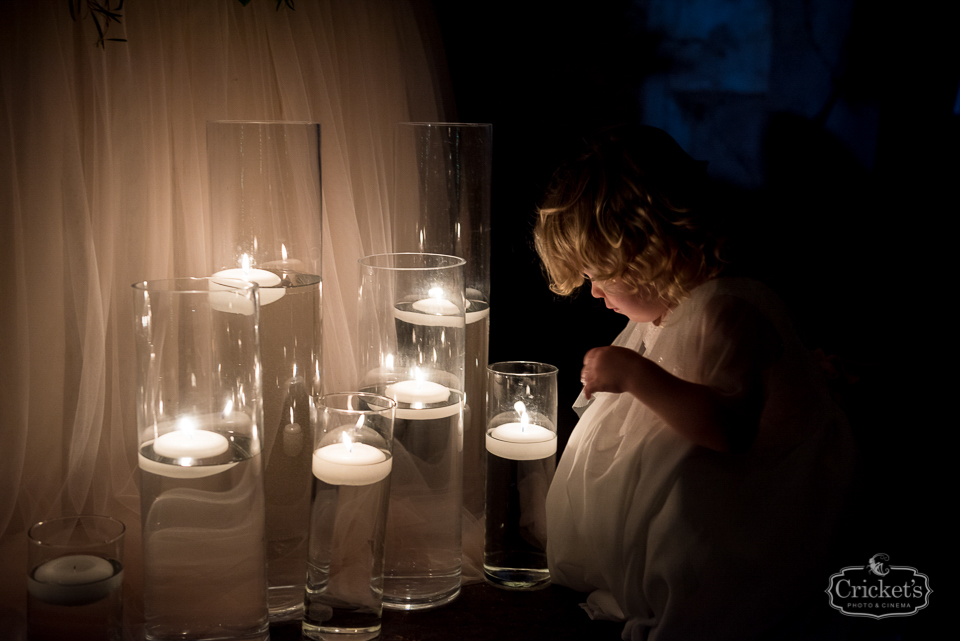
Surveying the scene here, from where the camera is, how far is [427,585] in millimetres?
1296

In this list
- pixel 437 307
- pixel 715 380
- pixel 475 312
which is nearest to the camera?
pixel 715 380

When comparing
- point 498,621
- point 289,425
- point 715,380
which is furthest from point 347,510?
point 715,380

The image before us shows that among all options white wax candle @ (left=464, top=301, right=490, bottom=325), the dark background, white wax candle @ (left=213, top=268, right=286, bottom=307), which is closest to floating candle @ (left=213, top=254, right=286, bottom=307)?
white wax candle @ (left=213, top=268, right=286, bottom=307)

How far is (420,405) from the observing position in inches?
49.5

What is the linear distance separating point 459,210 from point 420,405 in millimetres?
393

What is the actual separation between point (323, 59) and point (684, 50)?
2.93ft

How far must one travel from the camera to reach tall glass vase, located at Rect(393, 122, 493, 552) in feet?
4.75

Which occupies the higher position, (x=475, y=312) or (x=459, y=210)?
(x=459, y=210)

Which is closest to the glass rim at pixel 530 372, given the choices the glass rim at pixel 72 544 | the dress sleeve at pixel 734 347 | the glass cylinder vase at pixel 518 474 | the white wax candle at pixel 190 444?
the glass cylinder vase at pixel 518 474

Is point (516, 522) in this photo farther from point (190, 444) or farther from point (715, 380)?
point (190, 444)

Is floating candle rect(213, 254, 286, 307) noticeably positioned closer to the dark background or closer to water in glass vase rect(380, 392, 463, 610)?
water in glass vase rect(380, 392, 463, 610)

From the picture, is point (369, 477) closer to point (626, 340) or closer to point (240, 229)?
→ point (240, 229)

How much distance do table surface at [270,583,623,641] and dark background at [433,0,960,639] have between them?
638 mm

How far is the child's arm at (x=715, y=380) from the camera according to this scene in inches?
46.0
